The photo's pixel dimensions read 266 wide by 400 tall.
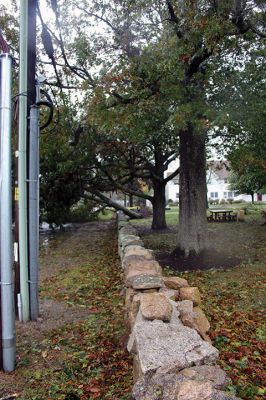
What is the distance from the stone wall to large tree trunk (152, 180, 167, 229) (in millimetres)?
12500

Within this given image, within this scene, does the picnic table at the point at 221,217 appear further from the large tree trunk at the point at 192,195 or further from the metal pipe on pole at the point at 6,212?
the metal pipe on pole at the point at 6,212

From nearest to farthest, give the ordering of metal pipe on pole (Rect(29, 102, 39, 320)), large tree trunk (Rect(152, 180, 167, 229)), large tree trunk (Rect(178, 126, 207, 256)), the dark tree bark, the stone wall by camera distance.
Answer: the stone wall < metal pipe on pole (Rect(29, 102, 39, 320)) < large tree trunk (Rect(178, 126, 207, 256)) < the dark tree bark < large tree trunk (Rect(152, 180, 167, 229))

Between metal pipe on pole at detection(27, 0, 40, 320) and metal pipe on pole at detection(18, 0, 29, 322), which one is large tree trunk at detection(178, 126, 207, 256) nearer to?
metal pipe on pole at detection(27, 0, 40, 320)

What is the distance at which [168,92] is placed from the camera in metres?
7.11

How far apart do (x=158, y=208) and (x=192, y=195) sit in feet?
24.3

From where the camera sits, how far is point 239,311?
5.50 m

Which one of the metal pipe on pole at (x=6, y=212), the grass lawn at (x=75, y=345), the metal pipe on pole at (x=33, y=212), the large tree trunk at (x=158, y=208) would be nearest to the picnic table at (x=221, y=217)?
the large tree trunk at (x=158, y=208)

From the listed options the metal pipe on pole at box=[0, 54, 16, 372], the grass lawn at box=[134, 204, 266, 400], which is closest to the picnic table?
the grass lawn at box=[134, 204, 266, 400]

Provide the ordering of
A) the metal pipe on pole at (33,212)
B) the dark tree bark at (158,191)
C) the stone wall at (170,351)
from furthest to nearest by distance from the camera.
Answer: the dark tree bark at (158,191) → the metal pipe on pole at (33,212) → the stone wall at (170,351)

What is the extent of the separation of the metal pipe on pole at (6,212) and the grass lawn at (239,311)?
211 cm

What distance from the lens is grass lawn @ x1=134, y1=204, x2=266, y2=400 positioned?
3.48 meters

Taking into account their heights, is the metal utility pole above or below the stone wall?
above

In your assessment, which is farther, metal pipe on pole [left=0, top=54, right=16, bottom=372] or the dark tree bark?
the dark tree bark

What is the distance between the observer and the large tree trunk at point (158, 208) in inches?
666
